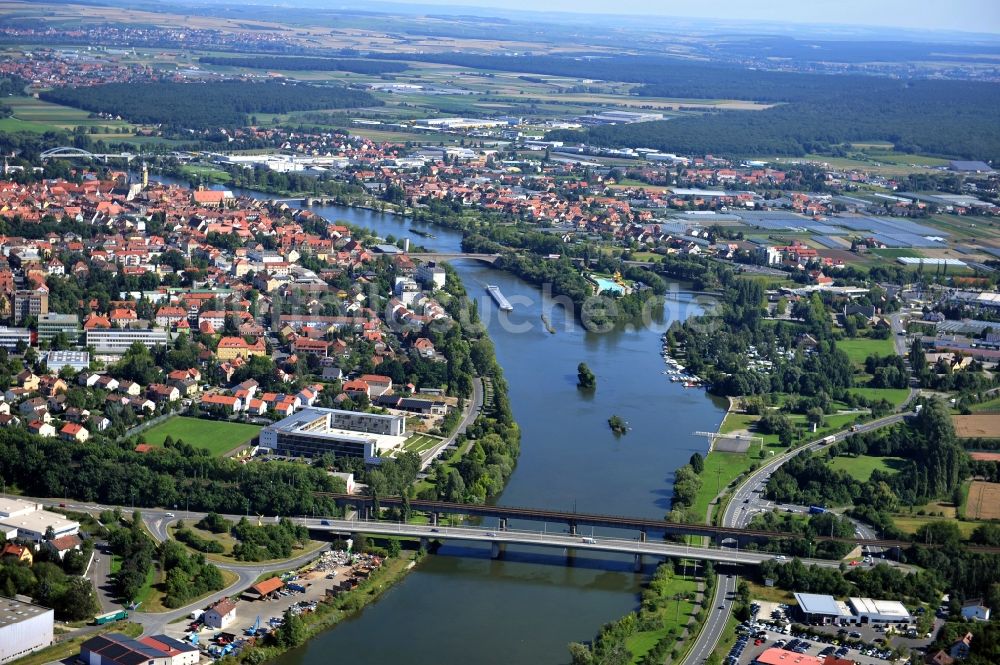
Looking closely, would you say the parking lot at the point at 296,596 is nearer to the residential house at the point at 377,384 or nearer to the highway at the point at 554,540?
the highway at the point at 554,540

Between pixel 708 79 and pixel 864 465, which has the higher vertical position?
pixel 708 79

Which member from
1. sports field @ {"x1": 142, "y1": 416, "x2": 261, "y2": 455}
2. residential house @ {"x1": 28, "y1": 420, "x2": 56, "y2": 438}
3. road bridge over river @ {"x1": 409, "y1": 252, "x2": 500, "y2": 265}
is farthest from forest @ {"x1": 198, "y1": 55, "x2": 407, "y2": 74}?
residential house @ {"x1": 28, "y1": 420, "x2": 56, "y2": 438}

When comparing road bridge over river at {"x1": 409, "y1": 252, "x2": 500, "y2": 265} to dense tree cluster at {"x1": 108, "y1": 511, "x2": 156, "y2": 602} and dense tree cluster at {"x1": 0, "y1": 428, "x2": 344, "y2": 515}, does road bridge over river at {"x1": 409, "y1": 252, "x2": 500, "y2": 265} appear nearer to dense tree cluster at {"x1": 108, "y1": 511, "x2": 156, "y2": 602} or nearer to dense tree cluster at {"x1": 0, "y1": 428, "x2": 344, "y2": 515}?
dense tree cluster at {"x1": 0, "y1": 428, "x2": 344, "y2": 515}

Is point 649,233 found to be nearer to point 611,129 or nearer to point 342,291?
point 342,291

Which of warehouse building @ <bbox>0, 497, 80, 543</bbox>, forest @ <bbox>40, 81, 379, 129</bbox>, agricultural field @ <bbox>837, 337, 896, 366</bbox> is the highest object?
forest @ <bbox>40, 81, 379, 129</bbox>

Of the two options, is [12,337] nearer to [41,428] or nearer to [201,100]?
[41,428]

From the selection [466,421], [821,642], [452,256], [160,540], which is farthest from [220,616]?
[452,256]
